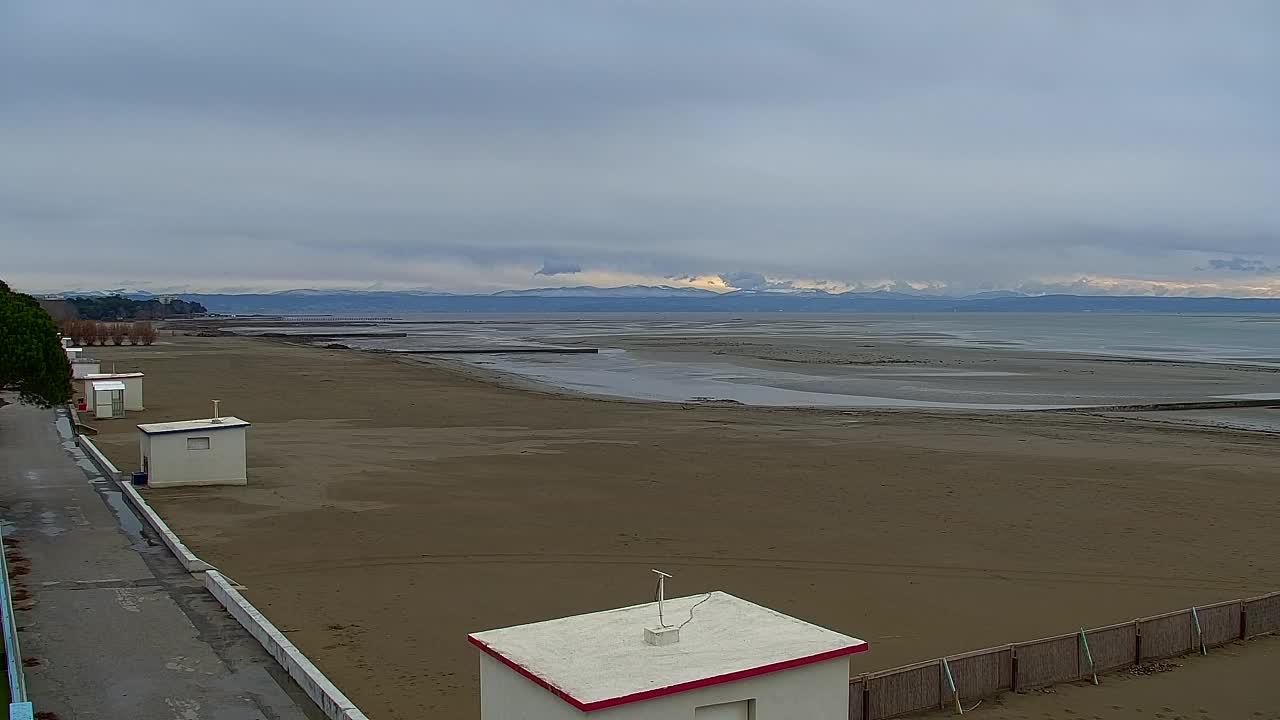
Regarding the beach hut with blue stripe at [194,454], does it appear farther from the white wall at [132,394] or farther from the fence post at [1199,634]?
the fence post at [1199,634]

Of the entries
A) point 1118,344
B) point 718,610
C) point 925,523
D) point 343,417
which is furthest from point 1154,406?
point 1118,344

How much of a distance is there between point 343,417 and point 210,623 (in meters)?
28.3

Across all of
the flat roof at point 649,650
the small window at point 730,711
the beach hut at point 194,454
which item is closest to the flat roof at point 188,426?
the beach hut at point 194,454

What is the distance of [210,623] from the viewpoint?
14812mm

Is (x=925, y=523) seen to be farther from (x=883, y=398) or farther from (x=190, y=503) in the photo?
(x=883, y=398)

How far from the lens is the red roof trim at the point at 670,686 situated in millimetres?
8156

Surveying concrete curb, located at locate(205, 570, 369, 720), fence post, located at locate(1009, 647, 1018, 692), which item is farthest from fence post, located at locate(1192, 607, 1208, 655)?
concrete curb, located at locate(205, 570, 369, 720)

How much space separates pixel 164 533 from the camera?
64.5 ft

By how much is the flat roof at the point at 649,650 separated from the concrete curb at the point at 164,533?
9.43 metres

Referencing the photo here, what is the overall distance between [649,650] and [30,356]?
60.8 ft

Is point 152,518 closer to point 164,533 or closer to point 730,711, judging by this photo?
point 164,533

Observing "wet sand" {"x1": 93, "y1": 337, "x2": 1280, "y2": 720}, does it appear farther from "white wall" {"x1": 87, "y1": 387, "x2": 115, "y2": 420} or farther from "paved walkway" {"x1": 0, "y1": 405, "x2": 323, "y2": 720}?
"white wall" {"x1": 87, "y1": 387, "x2": 115, "y2": 420}

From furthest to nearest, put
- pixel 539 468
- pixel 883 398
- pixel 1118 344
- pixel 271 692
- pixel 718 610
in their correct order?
pixel 1118 344 → pixel 883 398 → pixel 539 468 → pixel 271 692 → pixel 718 610

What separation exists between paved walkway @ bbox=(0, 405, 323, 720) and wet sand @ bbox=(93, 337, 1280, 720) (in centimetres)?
99
